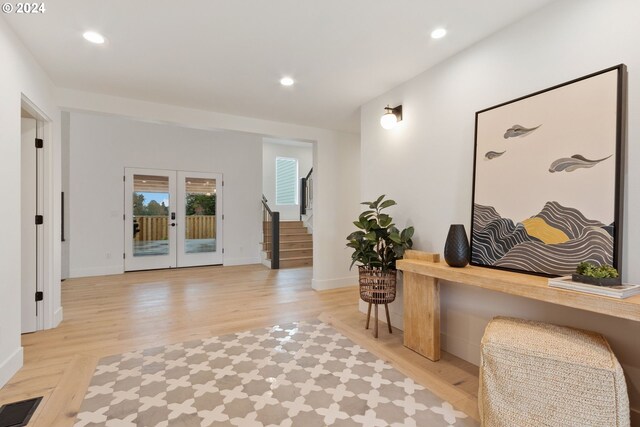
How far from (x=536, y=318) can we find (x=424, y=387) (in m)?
0.89

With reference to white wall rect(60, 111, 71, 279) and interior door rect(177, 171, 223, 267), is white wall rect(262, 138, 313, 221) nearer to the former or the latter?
interior door rect(177, 171, 223, 267)

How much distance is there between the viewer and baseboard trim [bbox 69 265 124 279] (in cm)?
581

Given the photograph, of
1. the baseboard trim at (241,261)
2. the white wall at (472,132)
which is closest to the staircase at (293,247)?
the baseboard trim at (241,261)

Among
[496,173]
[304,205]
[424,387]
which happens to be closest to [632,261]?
[496,173]

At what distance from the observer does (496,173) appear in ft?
7.38

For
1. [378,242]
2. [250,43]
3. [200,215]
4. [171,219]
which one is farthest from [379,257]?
[171,219]

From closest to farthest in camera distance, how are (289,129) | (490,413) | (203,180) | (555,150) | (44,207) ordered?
1. (490,413)
2. (555,150)
3. (44,207)
4. (289,129)
5. (203,180)

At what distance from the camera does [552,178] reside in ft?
6.34

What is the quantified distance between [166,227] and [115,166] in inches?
61.8

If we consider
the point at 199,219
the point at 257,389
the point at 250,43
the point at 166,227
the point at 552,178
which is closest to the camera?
the point at 552,178

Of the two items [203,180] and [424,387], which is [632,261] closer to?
[424,387]

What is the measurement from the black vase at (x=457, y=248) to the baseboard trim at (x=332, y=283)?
2872 mm

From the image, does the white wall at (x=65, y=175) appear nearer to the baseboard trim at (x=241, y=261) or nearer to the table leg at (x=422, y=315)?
the baseboard trim at (x=241, y=261)

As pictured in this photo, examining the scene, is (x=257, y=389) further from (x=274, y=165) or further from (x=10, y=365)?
(x=274, y=165)
